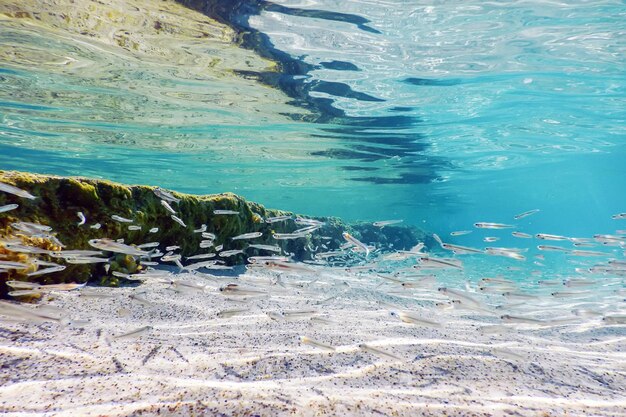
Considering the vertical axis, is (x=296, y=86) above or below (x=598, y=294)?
above

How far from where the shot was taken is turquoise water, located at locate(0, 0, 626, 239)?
34.1 ft

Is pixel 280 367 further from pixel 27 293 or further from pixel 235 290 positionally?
pixel 27 293

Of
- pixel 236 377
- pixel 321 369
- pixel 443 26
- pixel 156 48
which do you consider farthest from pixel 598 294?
pixel 156 48

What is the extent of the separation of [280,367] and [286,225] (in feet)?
31.1

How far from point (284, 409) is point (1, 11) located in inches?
521

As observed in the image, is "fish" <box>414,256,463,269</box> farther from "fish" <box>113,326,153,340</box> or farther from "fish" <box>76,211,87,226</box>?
"fish" <box>76,211,87,226</box>

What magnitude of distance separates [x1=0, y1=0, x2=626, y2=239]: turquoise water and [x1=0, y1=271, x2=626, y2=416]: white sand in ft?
28.3

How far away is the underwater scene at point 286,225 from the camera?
3361mm

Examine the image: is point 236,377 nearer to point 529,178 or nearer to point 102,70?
point 102,70

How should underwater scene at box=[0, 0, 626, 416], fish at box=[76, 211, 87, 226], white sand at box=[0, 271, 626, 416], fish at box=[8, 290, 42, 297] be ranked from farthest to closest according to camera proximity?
fish at box=[76, 211, 87, 226] < fish at box=[8, 290, 42, 297] < underwater scene at box=[0, 0, 626, 416] < white sand at box=[0, 271, 626, 416]

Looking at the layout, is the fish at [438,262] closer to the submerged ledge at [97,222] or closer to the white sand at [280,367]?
the white sand at [280,367]

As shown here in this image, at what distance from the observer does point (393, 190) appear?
135ft

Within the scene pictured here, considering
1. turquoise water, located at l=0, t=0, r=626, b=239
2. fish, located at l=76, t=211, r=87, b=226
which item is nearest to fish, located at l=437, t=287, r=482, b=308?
fish, located at l=76, t=211, r=87, b=226

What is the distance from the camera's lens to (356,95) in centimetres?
1544
